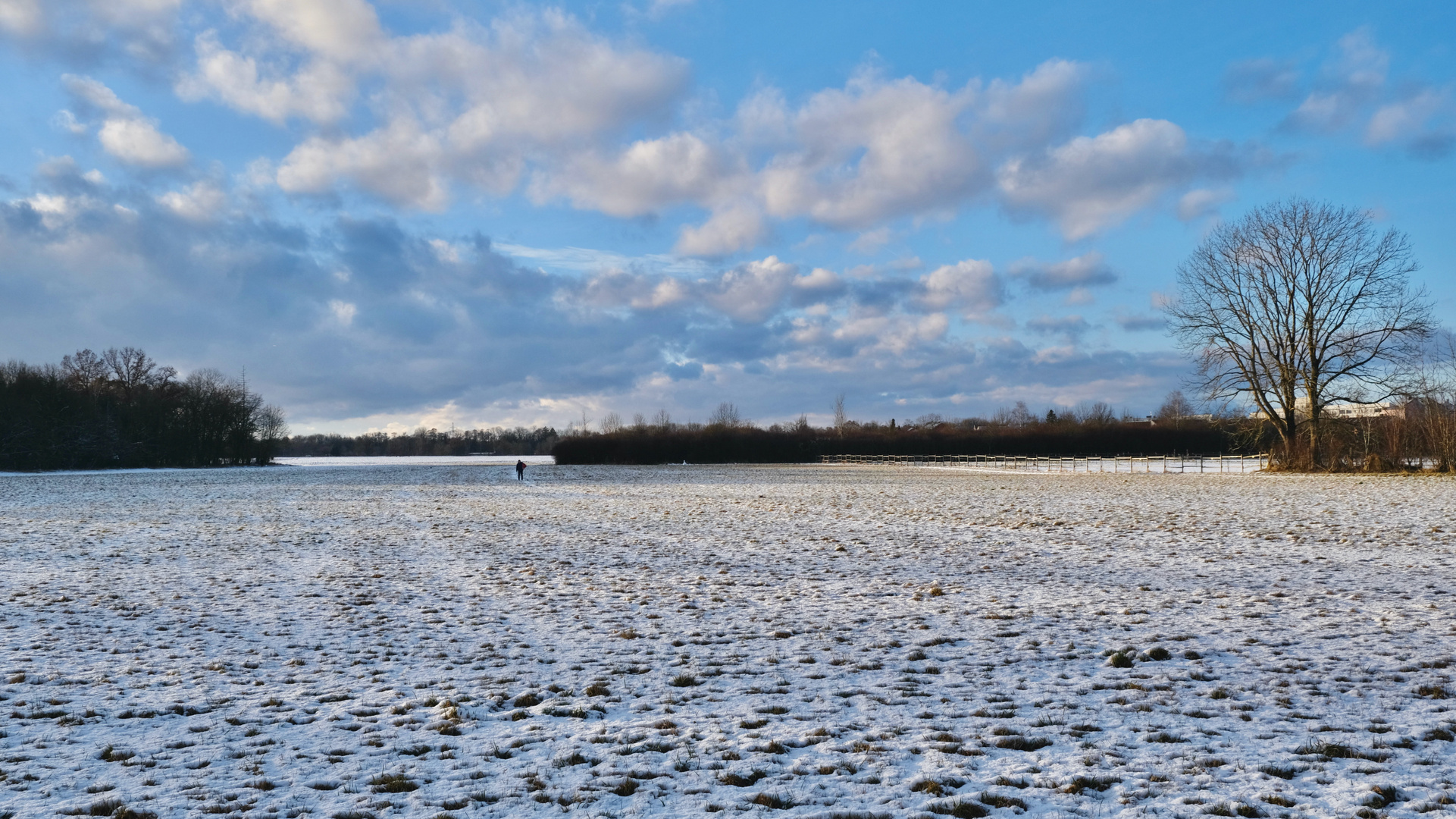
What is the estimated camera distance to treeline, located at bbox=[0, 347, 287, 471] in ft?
211

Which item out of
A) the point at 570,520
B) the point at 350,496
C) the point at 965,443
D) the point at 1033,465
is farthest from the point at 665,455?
the point at 570,520

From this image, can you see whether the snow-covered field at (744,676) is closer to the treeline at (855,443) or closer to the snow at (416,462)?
the snow at (416,462)

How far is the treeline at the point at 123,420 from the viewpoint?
64312 mm

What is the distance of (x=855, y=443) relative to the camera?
119562 mm

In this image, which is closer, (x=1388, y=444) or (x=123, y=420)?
(x=1388, y=444)

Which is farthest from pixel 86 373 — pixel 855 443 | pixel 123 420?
pixel 855 443

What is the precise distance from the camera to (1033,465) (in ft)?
225

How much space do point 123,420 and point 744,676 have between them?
85032 millimetres

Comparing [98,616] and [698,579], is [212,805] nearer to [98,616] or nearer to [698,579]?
[98,616]

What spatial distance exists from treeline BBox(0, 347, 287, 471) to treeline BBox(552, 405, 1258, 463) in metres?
35.9

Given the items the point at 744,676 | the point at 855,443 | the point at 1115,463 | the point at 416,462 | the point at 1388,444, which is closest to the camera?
the point at 744,676

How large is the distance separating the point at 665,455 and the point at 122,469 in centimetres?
5945

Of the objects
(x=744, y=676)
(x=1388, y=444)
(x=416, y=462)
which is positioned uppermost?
(x=1388, y=444)

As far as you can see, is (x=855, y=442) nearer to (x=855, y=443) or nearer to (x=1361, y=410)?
(x=855, y=443)
